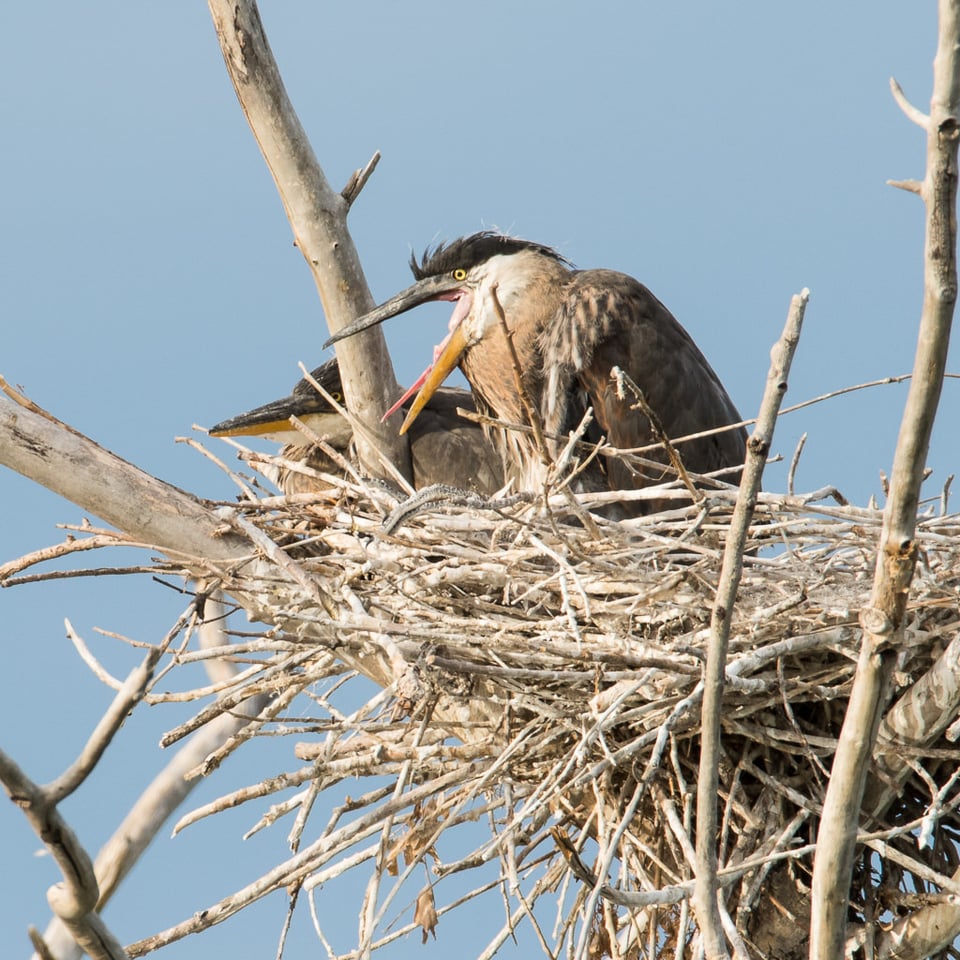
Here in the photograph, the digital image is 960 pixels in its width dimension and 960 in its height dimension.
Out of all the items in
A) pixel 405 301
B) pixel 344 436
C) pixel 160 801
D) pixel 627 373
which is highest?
pixel 405 301

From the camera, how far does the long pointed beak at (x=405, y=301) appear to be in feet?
11.5

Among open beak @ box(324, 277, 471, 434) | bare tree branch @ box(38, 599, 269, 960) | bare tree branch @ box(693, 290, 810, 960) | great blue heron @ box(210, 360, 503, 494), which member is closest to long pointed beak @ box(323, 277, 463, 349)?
open beak @ box(324, 277, 471, 434)

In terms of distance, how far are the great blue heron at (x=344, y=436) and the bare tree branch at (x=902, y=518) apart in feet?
7.60

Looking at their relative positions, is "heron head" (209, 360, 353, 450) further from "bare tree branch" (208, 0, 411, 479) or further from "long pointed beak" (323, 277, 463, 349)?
"bare tree branch" (208, 0, 411, 479)

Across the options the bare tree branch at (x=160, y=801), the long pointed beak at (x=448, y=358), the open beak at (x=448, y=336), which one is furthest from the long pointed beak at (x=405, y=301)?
the bare tree branch at (x=160, y=801)

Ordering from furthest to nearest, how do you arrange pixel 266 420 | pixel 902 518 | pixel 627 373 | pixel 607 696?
pixel 266 420 → pixel 627 373 → pixel 607 696 → pixel 902 518

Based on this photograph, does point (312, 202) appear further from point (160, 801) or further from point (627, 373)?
point (160, 801)

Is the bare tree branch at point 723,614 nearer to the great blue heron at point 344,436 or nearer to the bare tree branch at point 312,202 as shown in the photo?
the bare tree branch at point 312,202

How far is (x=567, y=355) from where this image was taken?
371cm

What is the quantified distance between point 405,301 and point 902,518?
2461mm

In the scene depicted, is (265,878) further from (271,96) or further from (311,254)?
(271,96)

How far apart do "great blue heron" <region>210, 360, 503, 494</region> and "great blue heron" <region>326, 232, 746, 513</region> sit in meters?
0.11

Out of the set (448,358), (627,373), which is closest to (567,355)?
(627,373)

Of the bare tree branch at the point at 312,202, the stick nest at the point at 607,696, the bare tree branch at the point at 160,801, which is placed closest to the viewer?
the stick nest at the point at 607,696
